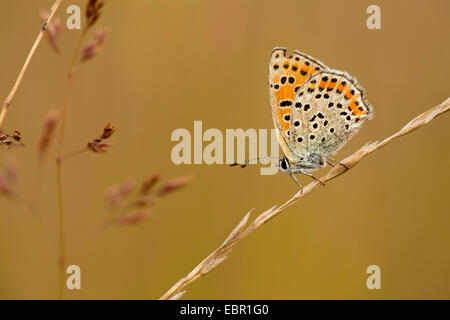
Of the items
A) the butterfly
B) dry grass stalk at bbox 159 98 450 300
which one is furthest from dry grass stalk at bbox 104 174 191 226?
the butterfly

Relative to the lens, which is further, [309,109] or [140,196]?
[309,109]

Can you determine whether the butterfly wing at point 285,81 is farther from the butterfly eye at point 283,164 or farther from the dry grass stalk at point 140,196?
the dry grass stalk at point 140,196

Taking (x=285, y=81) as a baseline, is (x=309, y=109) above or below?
below

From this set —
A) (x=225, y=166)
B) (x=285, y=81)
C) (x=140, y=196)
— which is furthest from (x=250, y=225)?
(x=225, y=166)

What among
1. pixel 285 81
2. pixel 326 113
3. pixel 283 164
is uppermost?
pixel 285 81

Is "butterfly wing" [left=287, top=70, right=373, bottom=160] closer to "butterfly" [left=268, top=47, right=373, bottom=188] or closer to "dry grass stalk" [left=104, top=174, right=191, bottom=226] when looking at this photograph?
"butterfly" [left=268, top=47, right=373, bottom=188]

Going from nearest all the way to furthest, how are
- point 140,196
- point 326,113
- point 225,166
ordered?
point 140,196
point 326,113
point 225,166

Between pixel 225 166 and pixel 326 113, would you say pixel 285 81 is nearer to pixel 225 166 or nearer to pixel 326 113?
pixel 326 113
